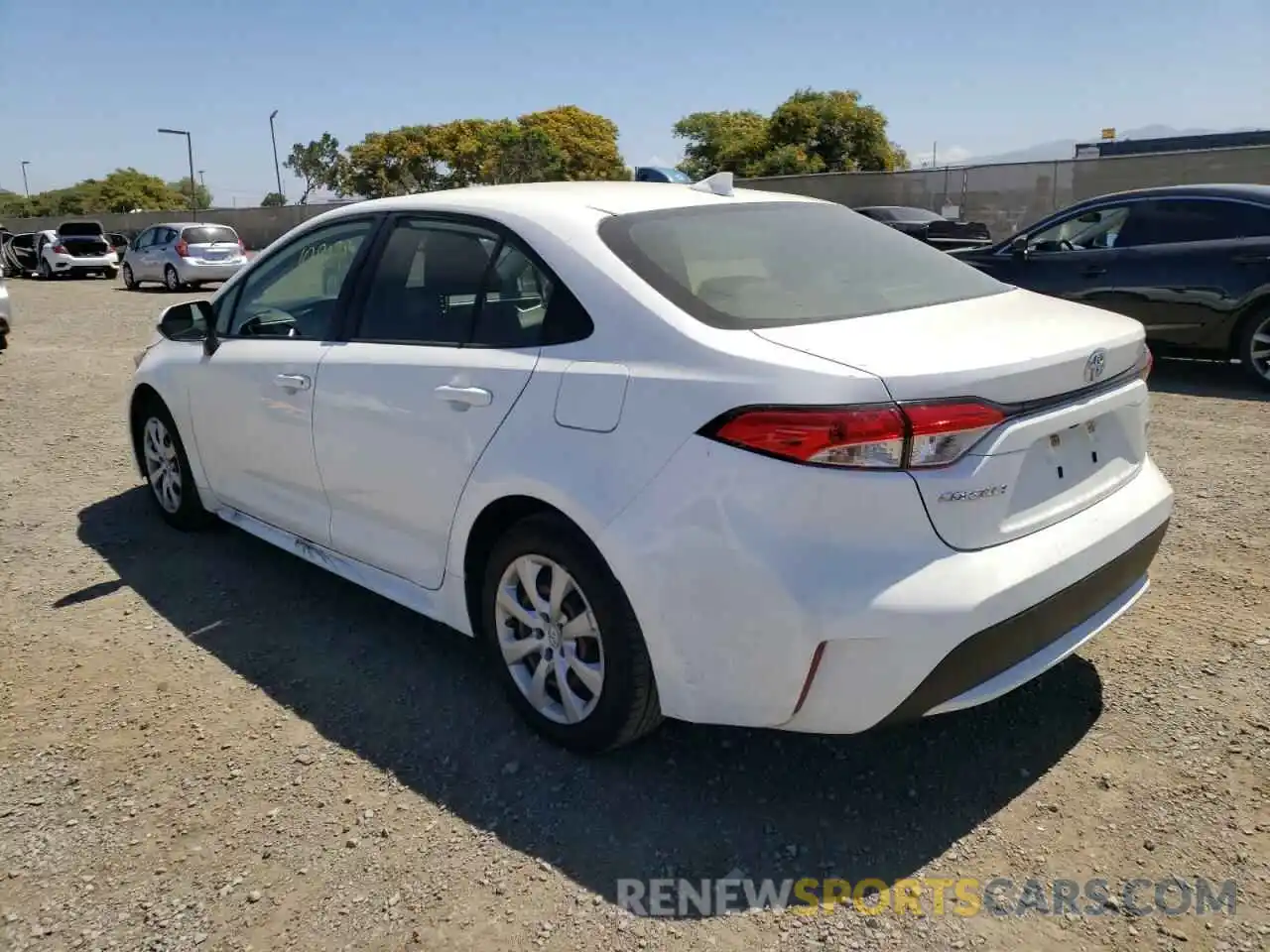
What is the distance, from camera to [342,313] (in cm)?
365

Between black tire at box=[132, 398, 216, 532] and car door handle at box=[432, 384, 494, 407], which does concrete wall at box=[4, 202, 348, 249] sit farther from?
car door handle at box=[432, 384, 494, 407]

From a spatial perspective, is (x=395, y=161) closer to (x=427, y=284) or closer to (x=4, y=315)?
(x=4, y=315)

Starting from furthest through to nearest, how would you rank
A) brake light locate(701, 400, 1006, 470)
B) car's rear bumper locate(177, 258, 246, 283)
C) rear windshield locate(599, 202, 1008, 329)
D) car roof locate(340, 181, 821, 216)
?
car's rear bumper locate(177, 258, 246, 283), car roof locate(340, 181, 821, 216), rear windshield locate(599, 202, 1008, 329), brake light locate(701, 400, 1006, 470)

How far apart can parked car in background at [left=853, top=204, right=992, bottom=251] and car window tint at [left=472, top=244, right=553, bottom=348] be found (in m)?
15.5

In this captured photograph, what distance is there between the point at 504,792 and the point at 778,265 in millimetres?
1743

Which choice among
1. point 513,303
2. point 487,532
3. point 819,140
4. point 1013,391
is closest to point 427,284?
point 513,303

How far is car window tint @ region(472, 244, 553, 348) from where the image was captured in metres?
2.91

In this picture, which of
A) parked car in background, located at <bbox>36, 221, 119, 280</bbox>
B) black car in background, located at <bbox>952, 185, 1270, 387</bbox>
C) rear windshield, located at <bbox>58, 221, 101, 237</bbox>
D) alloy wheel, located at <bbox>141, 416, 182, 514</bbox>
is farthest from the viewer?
rear windshield, located at <bbox>58, 221, 101, 237</bbox>

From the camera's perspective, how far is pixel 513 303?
3.01 meters

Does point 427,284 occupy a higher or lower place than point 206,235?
lower

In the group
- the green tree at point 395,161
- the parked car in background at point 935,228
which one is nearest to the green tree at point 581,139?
the green tree at point 395,161

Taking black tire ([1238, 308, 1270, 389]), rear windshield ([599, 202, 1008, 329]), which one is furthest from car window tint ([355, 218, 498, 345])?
black tire ([1238, 308, 1270, 389])

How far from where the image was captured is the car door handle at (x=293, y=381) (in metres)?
3.65

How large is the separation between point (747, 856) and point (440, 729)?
1117 mm
